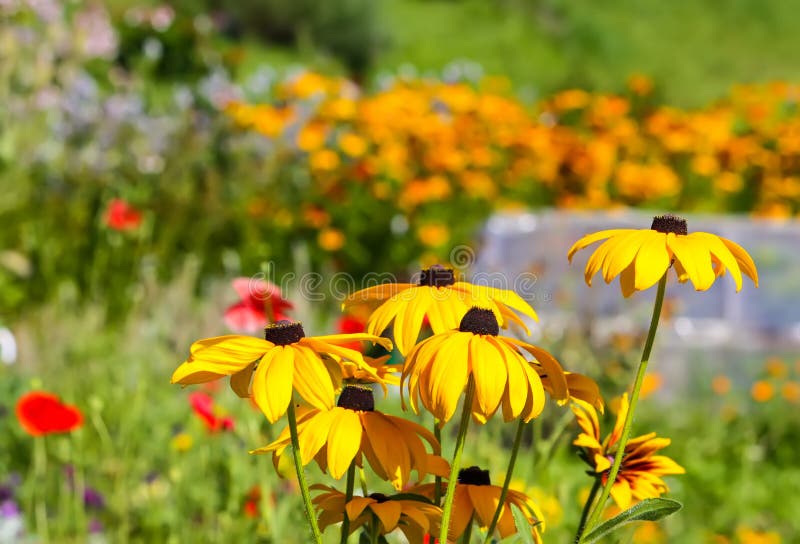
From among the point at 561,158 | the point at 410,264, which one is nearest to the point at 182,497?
the point at 410,264

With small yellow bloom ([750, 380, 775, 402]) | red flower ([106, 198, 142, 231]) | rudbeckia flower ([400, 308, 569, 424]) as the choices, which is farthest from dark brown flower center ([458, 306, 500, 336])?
small yellow bloom ([750, 380, 775, 402])

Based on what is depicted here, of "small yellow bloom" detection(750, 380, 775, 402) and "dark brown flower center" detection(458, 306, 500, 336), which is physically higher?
"dark brown flower center" detection(458, 306, 500, 336)

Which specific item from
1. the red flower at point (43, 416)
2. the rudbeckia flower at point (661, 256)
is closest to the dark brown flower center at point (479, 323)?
the rudbeckia flower at point (661, 256)

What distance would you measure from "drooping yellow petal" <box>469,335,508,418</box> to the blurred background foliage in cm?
57

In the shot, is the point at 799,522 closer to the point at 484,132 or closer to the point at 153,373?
the point at 153,373

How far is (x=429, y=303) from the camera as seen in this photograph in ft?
3.55

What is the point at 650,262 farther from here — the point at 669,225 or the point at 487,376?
the point at 487,376

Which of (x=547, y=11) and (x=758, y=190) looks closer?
(x=758, y=190)

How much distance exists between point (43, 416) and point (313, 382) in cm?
102

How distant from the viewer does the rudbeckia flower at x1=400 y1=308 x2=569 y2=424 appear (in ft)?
3.09

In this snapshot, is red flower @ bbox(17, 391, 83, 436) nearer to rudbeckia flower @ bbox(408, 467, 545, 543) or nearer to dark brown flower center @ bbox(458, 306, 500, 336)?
rudbeckia flower @ bbox(408, 467, 545, 543)

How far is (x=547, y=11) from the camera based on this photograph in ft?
44.9

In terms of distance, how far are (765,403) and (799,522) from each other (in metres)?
0.83

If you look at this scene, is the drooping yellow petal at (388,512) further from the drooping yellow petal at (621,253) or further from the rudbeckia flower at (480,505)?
the drooping yellow petal at (621,253)
